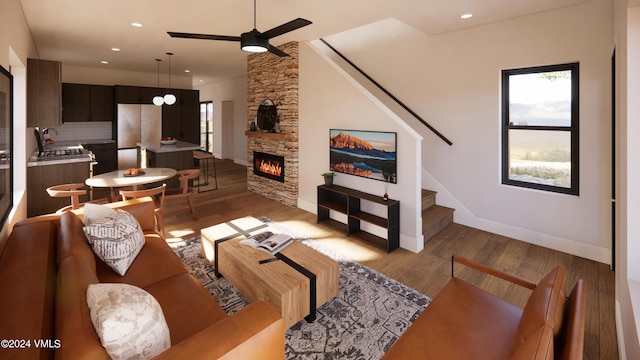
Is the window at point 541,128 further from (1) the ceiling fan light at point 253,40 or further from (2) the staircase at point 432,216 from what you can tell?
(1) the ceiling fan light at point 253,40

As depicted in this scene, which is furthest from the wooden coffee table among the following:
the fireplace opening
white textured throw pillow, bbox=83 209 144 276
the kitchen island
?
the kitchen island

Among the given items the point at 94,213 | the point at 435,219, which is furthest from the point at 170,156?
the point at 435,219

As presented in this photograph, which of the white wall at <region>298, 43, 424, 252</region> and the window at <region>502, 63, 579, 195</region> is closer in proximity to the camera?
the window at <region>502, 63, 579, 195</region>

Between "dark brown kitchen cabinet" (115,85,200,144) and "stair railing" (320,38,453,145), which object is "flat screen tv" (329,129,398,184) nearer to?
"stair railing" (320,38,453,145)

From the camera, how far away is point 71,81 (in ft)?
25.1

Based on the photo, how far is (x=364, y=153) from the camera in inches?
172

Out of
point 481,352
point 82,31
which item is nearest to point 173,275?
point 481,352

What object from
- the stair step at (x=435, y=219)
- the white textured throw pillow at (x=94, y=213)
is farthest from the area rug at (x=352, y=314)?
the stair step at (x=435, y=219)

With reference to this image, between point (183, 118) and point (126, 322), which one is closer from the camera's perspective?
point (126, 322)

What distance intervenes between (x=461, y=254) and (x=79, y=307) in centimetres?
369

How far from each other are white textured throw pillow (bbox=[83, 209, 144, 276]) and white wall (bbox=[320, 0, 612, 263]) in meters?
4.19

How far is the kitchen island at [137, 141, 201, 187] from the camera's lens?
6137 millimetres

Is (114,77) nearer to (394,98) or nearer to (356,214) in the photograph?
(394,98)

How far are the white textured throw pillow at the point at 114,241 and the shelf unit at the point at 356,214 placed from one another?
265 centimetres
